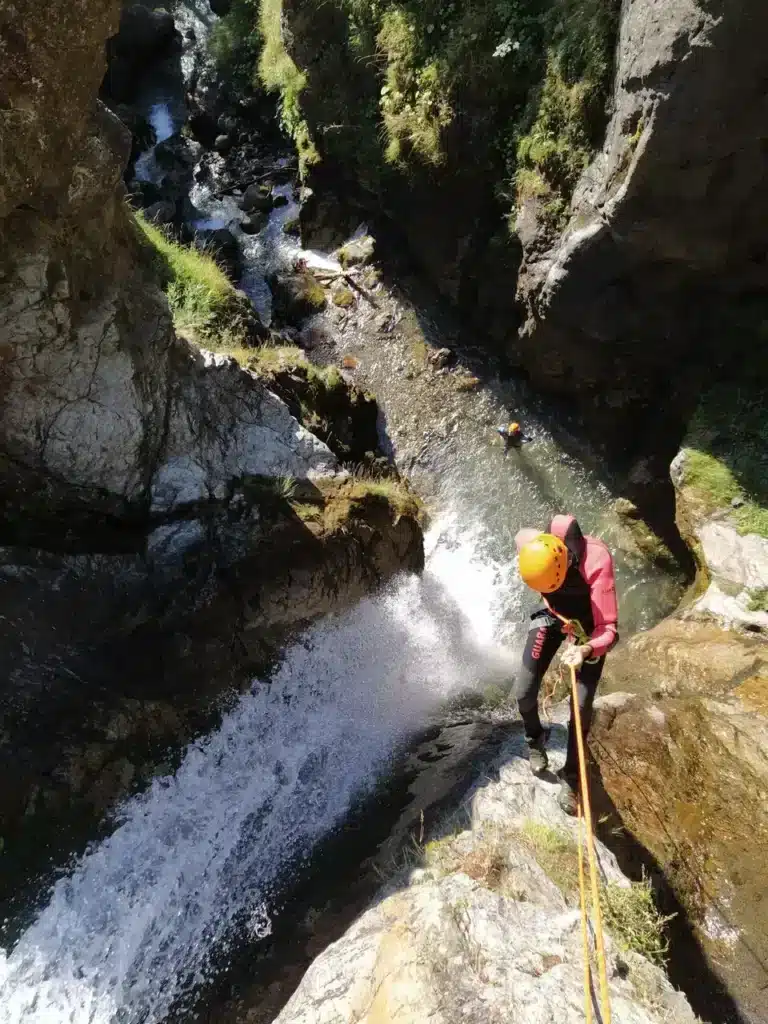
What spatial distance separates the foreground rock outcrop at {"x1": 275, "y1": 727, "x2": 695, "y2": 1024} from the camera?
10.7 feet

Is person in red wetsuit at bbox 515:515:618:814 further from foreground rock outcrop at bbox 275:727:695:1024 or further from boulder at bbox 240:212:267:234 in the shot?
boulder at bbox 240:212:267:234

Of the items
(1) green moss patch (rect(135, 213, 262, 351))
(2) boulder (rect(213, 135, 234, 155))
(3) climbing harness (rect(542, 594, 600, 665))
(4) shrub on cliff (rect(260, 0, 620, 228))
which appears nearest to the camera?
(3) climbing harness (rect(542, 594, 600, 665))

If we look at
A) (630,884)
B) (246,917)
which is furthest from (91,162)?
(630,884)

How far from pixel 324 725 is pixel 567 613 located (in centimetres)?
296

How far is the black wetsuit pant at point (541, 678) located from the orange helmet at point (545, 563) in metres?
0.56

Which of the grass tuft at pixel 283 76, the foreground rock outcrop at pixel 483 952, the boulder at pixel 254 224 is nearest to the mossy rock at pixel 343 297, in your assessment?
the grass tuft at pixel 283 76

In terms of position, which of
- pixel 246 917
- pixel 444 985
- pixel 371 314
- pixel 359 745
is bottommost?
pixel 246 917

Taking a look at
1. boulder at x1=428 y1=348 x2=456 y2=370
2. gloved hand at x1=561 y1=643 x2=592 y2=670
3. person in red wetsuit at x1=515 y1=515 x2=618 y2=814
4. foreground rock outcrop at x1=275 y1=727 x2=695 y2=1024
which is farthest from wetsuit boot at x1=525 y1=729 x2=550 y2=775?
boulder at x1=428 y1=348 x2=456 y2=370

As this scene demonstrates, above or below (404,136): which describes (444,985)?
below

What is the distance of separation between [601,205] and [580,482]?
362 centimetres

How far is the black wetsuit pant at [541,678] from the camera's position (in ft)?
15.2

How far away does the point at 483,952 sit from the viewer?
349 centimetres

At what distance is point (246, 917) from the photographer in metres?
4.93

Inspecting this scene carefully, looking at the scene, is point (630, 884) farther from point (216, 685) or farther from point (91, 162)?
point (91, 162)
